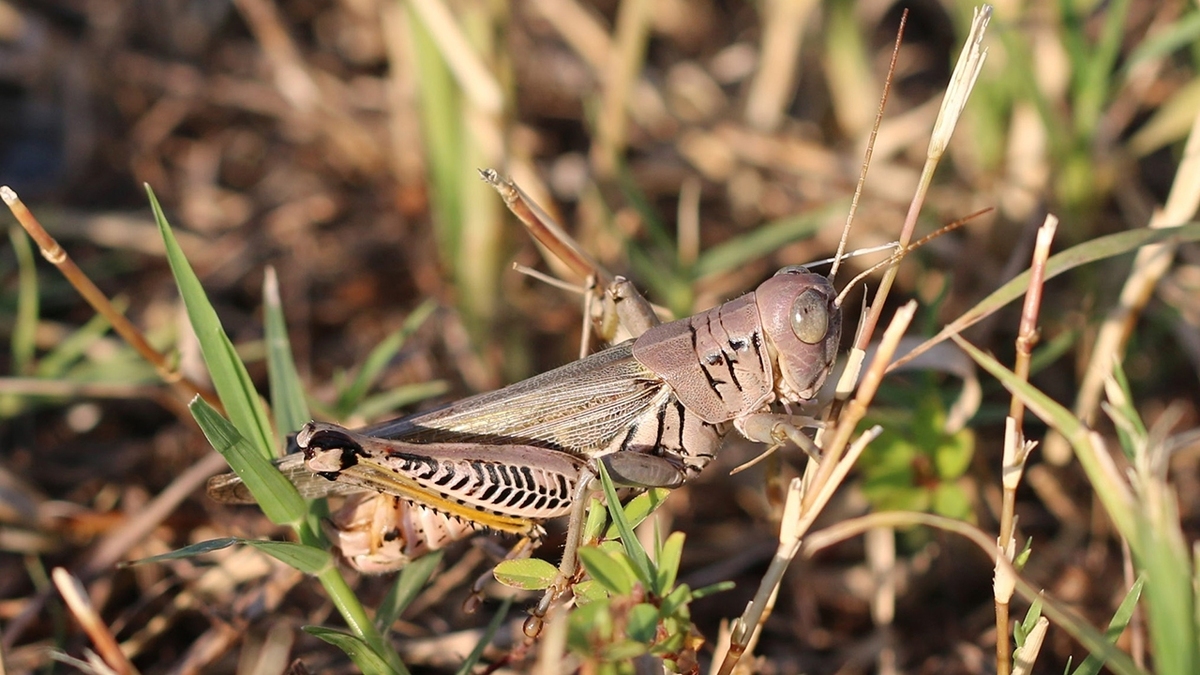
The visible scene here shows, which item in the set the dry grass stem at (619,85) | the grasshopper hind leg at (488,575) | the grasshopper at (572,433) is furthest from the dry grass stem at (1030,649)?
the dry grass stem at (619,85)

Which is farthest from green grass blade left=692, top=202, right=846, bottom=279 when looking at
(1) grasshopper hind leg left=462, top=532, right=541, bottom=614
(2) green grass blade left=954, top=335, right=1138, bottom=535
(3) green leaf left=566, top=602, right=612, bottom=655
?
(3) green leaf left=566, top=602, right=612, bottom=655

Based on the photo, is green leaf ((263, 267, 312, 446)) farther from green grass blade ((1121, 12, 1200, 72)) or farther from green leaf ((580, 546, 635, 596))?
green grass blade ((1121, 12, 1200, 72))

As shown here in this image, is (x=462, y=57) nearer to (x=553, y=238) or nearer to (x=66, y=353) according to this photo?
(x=553, y=238)

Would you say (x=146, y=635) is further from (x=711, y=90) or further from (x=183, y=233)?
(x=711, y=90)

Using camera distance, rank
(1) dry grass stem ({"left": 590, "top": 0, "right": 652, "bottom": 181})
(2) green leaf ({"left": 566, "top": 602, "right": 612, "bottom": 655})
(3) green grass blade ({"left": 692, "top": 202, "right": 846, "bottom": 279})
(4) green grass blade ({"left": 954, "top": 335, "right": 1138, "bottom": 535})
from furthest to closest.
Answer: (1) dry grass stem ({"left": 590, "top": 0, "right": 652, "bottom": 181})
(3) green grass blade ({"left": 692, "top": 202, "right": 846, "bottom": 279})
(4) green grass blade ({"left": 954, "top": 335, "right": 1138, "bottom": 535})
(2) green leaf ({"left": 566, "top": 602, "right": 612, "bottom": 655})

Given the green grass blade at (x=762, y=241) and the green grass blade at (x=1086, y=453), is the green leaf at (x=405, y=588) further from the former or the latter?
the green grass blade at (x=762, y=241)

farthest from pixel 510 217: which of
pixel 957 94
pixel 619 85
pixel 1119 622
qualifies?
pixel 1119 622
